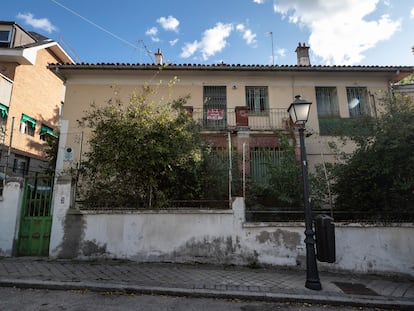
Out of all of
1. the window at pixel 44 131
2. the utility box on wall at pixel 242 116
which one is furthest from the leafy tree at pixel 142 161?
the window at pixel 44 131

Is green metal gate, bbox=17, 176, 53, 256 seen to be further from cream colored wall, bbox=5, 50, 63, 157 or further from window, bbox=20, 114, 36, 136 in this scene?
window, bbox=20, 114, 36, 136

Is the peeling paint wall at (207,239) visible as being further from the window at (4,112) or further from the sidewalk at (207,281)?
the window at (4,112)

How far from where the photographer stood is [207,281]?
5.60m

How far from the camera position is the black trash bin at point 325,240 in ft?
17.7

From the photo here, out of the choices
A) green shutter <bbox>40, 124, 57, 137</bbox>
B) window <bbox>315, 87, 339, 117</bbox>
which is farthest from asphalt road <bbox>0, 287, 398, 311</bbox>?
green shutter <bbox>40, 124, 57, 137</bbox>

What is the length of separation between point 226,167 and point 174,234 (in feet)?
8.95

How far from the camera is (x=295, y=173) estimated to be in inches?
333

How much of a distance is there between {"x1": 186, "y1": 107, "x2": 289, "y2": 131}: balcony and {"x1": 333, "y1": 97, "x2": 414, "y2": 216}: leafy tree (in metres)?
4.58

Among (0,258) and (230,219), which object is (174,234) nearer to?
(230,219)

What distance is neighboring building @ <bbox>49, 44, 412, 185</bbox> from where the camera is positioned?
1241 cm

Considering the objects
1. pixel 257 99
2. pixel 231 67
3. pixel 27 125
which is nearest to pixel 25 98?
pixel 27 125

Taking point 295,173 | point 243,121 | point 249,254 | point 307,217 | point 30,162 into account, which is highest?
point 243,121

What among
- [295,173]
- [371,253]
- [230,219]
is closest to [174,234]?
[230,219]

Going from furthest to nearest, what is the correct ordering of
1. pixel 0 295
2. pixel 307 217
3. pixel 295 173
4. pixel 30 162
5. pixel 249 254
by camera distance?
pixel 30 162 < pixel 295 173 < pixel 249 254 < pixel 307 217 < pixel 0 295
